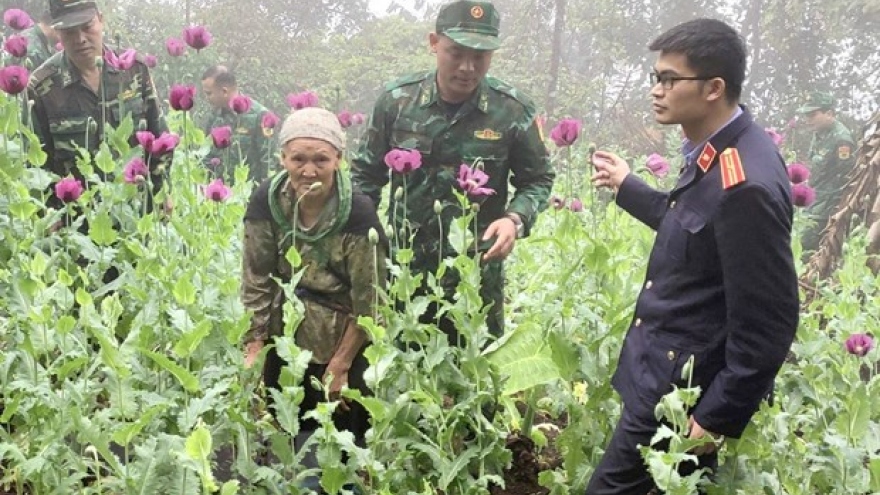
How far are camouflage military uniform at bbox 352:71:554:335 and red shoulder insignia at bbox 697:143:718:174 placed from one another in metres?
1.04

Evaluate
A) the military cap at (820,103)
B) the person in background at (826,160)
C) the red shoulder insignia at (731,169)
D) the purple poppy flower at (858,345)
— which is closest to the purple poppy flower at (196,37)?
the red shoulder insignia at (731,169)

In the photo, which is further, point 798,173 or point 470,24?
point 798,173

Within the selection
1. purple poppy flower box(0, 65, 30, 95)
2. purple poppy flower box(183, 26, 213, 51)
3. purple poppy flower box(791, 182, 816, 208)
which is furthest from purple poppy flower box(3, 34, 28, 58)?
purple poppy flower box(791, 182, 816, 208)

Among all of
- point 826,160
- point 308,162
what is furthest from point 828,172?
point 308,162

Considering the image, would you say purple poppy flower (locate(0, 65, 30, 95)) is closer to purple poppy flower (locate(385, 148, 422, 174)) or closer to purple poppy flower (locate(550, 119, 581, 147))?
purple poppy flower (locate(385, 148, 422, 174))

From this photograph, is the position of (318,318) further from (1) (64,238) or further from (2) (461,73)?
(1) (64,238)

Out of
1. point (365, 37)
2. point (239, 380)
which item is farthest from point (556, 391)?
point (365, 37)

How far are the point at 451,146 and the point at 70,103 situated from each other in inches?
73.1

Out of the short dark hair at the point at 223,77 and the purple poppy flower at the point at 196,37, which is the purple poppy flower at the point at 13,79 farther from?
the short dark hair at the point at 223,77

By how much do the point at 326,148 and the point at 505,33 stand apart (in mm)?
21148

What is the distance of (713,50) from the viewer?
190 centimetres

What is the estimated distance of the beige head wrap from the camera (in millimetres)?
2309

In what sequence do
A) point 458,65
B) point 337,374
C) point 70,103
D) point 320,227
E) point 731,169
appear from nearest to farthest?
point 731,169, point 320,227, point 337,374, point 458,65, point 70,103

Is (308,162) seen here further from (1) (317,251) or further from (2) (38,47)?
(2) (38,47)
